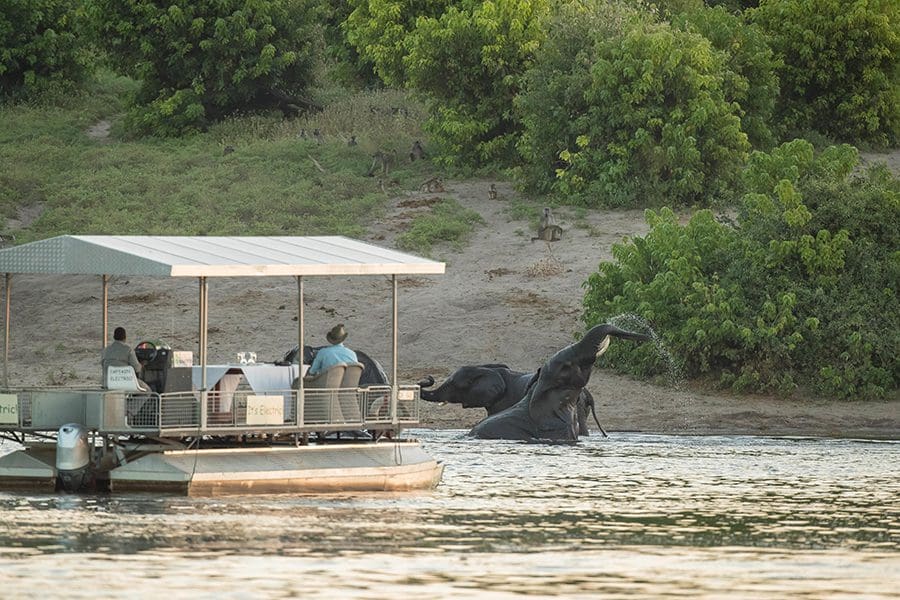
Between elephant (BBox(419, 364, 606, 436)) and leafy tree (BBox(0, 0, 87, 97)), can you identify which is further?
leafy tree (BBox(0, 0, 87, 97))

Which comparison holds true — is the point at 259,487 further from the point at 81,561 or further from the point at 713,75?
the point at 713,75

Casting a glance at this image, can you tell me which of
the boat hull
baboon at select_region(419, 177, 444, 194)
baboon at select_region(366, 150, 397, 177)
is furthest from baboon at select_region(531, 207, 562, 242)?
the boat hull

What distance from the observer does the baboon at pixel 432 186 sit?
1895 inches

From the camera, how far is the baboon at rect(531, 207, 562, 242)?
1722 inches

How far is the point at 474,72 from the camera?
5050 centimetres

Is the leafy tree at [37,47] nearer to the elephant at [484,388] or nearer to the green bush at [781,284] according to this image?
the green bush at [781,284]

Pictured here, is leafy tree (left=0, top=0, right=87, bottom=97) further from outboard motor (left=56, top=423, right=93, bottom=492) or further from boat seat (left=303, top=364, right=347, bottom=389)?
outboard motor (left=56, top=423, right=93, bottom=492)

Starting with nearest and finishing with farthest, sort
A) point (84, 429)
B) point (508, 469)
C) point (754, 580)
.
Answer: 1. point (754, 580)
2. point (84, 429)
3. point (508, 469)

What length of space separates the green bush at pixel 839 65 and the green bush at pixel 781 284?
43.2 feet

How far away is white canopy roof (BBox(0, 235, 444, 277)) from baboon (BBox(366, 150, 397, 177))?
81.9ft

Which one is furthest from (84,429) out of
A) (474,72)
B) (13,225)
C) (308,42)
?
(308,42)

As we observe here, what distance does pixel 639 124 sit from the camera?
46.3 meters

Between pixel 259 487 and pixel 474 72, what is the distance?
28.7 meters

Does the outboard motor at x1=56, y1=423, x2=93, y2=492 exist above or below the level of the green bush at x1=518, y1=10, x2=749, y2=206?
below
